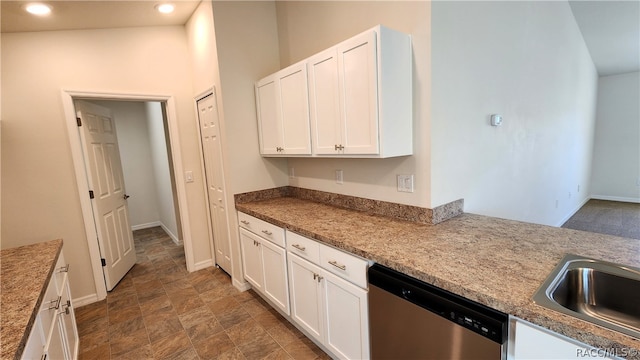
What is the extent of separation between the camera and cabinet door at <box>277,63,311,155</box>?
223 cm

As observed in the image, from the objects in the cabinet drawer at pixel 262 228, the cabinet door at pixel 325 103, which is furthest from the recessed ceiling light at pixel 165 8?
the cabinet drawer at pixel 262 228

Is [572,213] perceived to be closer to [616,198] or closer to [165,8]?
[616,198]

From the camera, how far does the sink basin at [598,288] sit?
113cm

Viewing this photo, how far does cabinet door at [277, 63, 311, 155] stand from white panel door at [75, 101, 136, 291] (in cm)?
207

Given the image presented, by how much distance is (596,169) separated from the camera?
6148 millimetres

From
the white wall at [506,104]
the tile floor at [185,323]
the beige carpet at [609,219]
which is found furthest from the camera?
the beige carpet at [609,219]

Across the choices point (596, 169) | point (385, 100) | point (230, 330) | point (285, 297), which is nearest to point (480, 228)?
point (385, 100)

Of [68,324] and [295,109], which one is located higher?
[295,109]

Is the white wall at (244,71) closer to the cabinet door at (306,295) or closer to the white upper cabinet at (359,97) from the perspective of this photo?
the white upper cabinet at (359,97)

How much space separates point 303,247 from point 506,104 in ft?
7.09

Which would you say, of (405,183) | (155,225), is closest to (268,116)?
(405,183)

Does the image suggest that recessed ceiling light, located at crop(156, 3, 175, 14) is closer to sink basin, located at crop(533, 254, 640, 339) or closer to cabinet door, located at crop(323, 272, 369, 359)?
cabinet door, located at crop(323, 272, 369, 359)

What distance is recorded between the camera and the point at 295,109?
7.65ft

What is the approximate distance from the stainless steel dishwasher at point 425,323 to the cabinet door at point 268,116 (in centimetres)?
159
